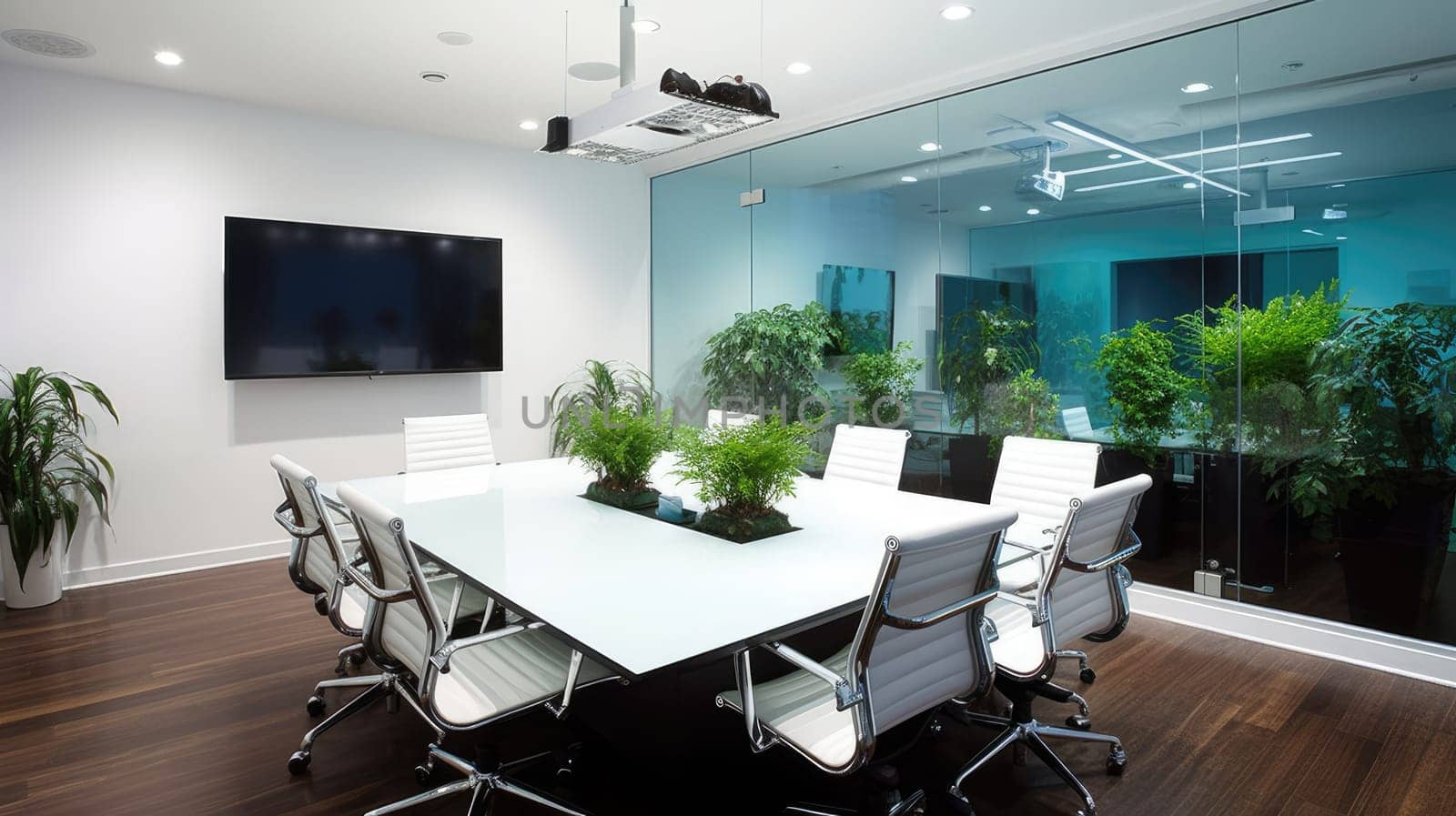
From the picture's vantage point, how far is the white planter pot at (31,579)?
14.7 ft

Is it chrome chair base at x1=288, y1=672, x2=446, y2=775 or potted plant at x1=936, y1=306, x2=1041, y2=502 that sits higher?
potted plant at x1=936, y1=306, x2=1041, y2=502

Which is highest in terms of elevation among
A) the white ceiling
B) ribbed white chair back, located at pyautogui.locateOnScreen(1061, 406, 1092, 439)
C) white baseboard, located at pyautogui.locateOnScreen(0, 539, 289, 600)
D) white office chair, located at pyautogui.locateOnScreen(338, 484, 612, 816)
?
the white ceiling

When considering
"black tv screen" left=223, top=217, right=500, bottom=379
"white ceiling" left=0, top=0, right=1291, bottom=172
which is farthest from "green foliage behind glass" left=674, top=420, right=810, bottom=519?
"black tv screen" left=223, top=217, right=500, bottom=379

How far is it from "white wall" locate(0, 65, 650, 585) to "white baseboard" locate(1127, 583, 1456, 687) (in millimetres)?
4681

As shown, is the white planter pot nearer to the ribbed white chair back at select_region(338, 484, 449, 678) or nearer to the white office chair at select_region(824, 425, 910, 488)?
the ribbed white chair back at select_region(338, 484, 449, 678)

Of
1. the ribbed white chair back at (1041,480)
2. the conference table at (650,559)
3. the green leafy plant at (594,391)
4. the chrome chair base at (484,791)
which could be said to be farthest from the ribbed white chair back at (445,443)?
the ribbed white chair back at (1041,480)

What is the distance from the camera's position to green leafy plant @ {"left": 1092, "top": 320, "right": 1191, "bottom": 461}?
4152 millimetres

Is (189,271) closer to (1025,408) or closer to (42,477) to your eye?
(42,477)

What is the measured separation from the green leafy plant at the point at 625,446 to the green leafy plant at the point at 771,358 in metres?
2.56

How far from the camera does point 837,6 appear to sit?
3.85 meters

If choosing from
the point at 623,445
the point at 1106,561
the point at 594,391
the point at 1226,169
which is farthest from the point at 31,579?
the point at 1226,169

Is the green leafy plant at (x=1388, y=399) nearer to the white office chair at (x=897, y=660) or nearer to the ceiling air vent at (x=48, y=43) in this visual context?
the white office chair at (x=897, y=660)

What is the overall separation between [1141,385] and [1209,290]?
549mm

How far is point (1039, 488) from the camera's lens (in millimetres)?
3355
